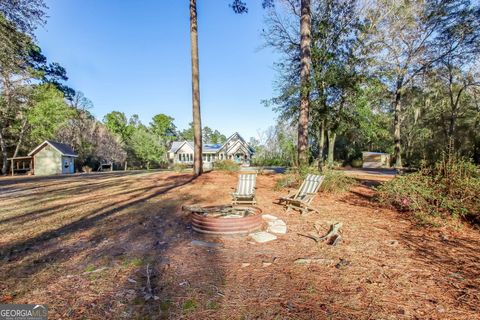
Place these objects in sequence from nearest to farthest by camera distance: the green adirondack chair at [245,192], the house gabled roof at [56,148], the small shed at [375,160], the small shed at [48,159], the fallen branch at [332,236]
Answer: the fallen branch at [332,236]
the green adirondack chair at [245,192]
the house gabled roof at [56,148]
the small shed at [48,159]
the small shed at [375,160]

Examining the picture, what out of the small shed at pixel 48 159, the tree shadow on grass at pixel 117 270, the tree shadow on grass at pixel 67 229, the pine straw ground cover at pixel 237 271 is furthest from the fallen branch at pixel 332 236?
the small shed at pixel 48 159

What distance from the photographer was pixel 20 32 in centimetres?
838

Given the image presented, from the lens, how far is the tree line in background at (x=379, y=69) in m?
10.4

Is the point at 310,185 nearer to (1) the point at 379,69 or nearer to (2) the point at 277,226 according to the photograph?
(2) the point at 277,226

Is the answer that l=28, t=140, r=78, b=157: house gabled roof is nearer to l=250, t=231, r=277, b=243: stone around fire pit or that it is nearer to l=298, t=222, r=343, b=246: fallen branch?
l=250, t=231, r=277, b=243: stone around fire pit

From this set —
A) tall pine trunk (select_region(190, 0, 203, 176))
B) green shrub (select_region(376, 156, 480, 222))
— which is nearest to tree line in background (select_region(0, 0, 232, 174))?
tall pine trunk (select_region(190, 0, 203, 176))

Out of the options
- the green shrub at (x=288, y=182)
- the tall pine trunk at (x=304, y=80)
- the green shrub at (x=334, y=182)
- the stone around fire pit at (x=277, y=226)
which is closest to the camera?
the stone around fire pit at (x=277, y=226)

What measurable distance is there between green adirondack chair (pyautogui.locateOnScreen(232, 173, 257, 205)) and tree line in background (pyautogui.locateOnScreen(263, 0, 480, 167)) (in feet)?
11.7

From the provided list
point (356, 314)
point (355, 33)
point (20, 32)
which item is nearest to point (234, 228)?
point (356, 314)

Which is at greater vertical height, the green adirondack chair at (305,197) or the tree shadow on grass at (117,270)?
the green adirondack chair at (305,197)

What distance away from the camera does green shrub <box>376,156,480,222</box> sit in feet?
15.4

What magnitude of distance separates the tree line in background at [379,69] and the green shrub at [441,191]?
59cm
